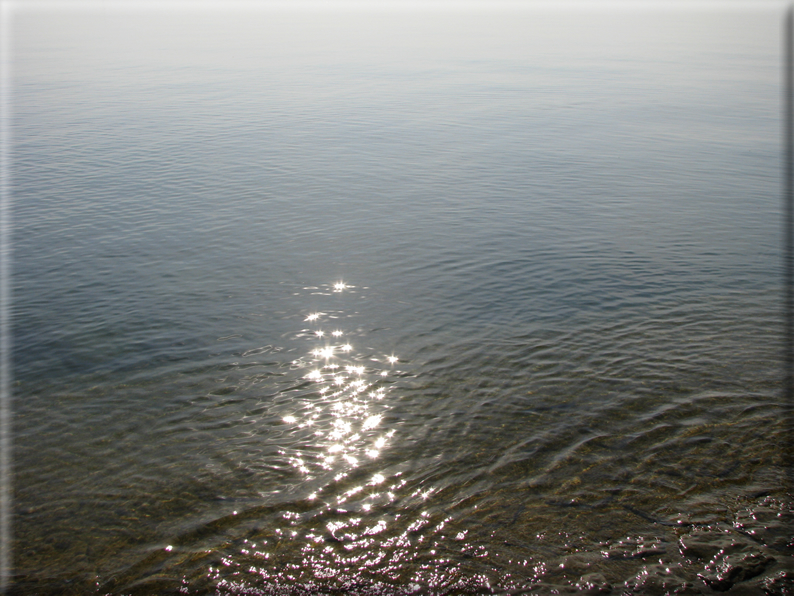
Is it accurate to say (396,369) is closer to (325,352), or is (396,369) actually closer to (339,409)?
(325,352)

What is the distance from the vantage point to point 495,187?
31.2 metres

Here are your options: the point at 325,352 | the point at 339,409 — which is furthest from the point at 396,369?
the point at 339,409

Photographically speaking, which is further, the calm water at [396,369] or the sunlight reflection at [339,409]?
the sunlight reflection at [339,409]

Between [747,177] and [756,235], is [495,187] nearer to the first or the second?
[756,235]

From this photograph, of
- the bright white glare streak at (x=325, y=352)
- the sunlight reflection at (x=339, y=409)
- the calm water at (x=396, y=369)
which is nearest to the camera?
the calm water at (x=396, y=369)

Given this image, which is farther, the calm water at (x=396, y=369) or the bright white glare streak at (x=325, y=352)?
the bright white glare streak at (x=325, y=352)

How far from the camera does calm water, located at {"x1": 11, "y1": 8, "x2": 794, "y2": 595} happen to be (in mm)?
9336

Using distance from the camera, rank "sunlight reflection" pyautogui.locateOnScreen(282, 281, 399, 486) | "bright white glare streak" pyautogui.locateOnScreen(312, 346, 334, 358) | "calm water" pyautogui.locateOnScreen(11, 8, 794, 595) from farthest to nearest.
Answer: "bright white glare streak" pyautogui.locateOnScreen(312, 346, 334, 358) → "sunlight reflection" pyautogui.locateOnScreen(282, 281, 399, 486) → "calm water" pyautogui.locateOnScreen(11, 8, 794, 595)

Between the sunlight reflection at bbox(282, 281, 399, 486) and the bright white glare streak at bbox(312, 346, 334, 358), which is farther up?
the bright white glare streak at bbox(312, 346, 334, 358)

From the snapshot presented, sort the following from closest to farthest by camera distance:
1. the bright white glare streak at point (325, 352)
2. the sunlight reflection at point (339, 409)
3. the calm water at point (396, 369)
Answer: the calm water at point (396, 369), the sunlight reflection at point (339, 409), the bright white glare streak at point (325, 352)

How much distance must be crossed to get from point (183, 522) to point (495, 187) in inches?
974

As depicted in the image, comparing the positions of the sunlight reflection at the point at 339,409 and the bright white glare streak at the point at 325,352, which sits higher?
the bright white glare streak at the point at 325,352

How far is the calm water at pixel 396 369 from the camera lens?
9336 millimetres

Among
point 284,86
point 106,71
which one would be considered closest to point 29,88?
point 106,71
